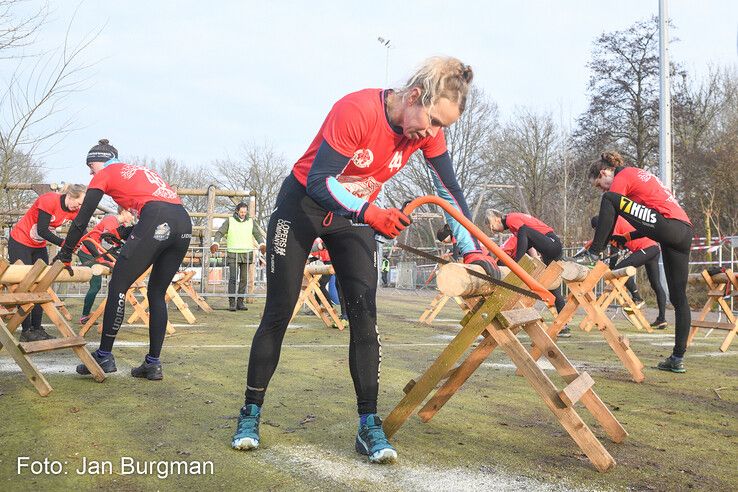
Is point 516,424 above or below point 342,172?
below

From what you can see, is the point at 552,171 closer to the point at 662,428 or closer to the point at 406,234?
the point at 406,234

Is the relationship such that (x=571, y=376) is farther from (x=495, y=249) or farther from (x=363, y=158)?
(x=363, y=158)

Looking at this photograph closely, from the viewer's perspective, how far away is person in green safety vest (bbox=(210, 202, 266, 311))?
13.3 meters

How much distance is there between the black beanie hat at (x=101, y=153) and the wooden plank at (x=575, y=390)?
14.3 ft

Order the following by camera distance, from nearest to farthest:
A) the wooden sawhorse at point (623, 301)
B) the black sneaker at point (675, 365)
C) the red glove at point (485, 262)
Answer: the red glove at point (485, 262), the black sneaker at point (675, 365), the wooden sawhorse at point (623, 301)

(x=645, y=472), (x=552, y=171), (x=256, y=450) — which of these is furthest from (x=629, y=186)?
(x=552, y=171)

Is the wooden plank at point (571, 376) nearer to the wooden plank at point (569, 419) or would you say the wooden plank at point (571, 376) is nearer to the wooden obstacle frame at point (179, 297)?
the wooden plank at point (569, 419)

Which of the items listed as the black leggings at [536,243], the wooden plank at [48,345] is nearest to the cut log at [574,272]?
the black leggings at [536,243]

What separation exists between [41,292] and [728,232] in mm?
20225

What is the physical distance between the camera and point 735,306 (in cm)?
1509

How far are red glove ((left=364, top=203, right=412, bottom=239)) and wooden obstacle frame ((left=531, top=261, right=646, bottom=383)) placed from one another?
2.80 meters

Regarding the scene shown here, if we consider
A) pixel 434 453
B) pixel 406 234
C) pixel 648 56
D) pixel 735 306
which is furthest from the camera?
pixel 406 234

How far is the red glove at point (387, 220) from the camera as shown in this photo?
9.20 feet

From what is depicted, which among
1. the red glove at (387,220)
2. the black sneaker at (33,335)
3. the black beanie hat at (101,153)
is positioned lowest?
the black sneaker at (33,335)
